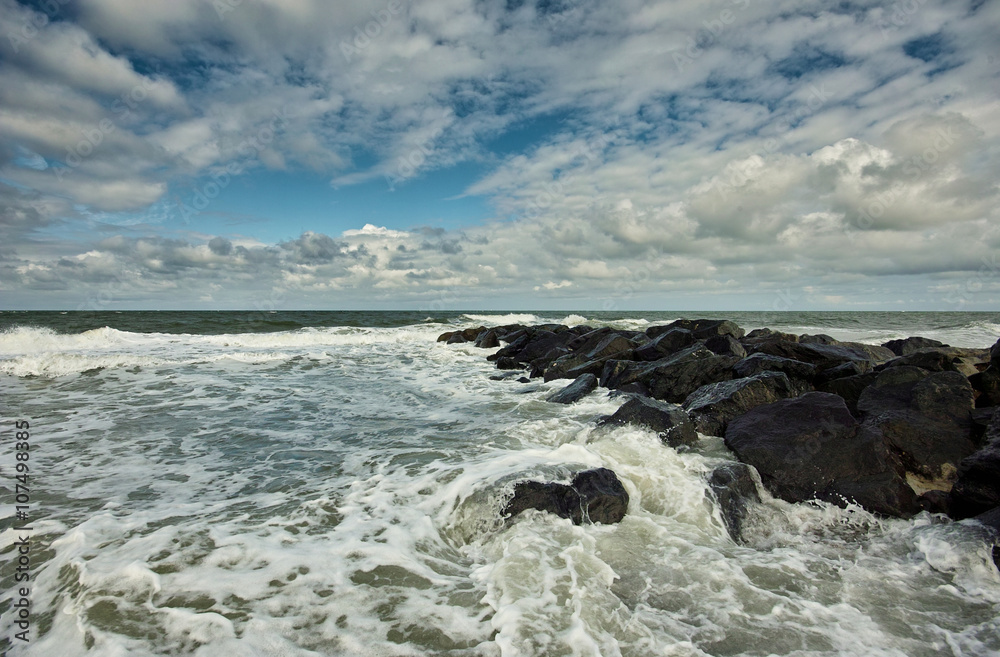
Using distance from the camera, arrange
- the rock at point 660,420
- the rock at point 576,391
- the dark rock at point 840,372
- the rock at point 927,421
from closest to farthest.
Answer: the rock at point 927,421 < the rock at point 660,420 < the dark rock at point 840,372 < the rock at point 576,391

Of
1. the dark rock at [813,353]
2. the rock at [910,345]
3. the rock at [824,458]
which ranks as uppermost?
the dark rock at [813,353]

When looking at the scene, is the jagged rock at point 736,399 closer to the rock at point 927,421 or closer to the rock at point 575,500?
the rock at point 927,421

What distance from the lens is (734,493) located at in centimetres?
509

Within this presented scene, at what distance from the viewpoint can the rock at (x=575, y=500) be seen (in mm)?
4723

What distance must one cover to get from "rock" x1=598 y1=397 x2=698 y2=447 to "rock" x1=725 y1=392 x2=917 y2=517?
620 mm

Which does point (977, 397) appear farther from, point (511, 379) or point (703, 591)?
point (511, 379)

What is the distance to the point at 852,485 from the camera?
5000 mm

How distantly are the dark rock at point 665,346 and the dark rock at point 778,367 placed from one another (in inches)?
160

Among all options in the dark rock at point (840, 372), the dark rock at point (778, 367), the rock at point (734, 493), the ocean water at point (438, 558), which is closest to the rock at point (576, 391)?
the ocean water at point (438, 558)

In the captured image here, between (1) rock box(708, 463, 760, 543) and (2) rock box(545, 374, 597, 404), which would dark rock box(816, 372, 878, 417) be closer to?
(1) rock box(708, 463, 760, 543)

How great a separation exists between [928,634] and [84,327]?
41.9 metres

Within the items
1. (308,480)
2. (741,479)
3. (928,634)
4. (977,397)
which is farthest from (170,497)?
(977,397)

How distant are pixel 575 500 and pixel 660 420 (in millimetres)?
2639

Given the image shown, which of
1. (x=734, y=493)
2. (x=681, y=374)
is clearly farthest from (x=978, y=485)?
(x=681, y=374)
